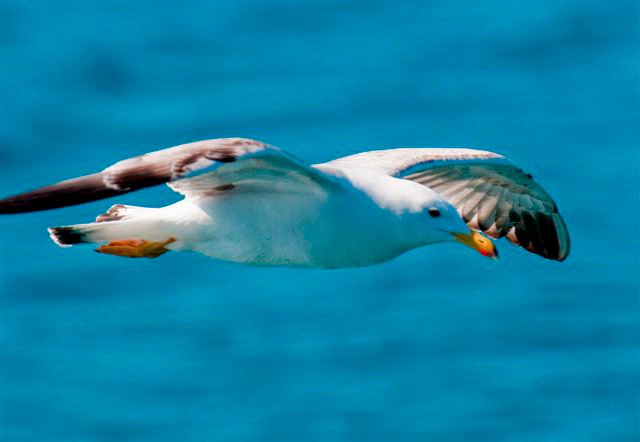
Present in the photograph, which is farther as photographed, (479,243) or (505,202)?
(505,202)

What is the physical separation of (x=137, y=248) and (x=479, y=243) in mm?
2822

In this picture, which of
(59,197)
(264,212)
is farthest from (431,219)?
(59,197)

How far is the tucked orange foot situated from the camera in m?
11.1

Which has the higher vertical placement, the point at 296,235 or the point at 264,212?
the point at 264,212

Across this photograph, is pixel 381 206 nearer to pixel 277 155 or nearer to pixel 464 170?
pixel 277 155

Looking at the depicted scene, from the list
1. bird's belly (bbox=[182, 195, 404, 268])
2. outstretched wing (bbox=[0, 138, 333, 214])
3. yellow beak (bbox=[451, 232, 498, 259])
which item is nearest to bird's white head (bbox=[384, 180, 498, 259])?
yellow beak (bbox=[451, 232, 498, 259])

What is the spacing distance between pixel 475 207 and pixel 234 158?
4.95 meters

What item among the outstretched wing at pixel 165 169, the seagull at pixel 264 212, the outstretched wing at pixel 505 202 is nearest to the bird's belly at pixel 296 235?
the seagull at pixel 264 212

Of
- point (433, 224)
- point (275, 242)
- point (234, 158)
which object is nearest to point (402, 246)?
point (433, 224)

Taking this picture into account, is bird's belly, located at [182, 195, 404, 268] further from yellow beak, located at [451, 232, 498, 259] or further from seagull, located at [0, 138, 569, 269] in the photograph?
yellow beak, located at [451, 232, 498, 259]

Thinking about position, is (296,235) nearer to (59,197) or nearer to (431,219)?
(431,219)

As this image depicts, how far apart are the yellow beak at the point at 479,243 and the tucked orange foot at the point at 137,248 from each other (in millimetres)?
2325

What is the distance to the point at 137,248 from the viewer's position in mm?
11203

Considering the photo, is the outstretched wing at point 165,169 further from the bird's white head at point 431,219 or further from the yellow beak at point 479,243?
the yellow beak at point 479,243
